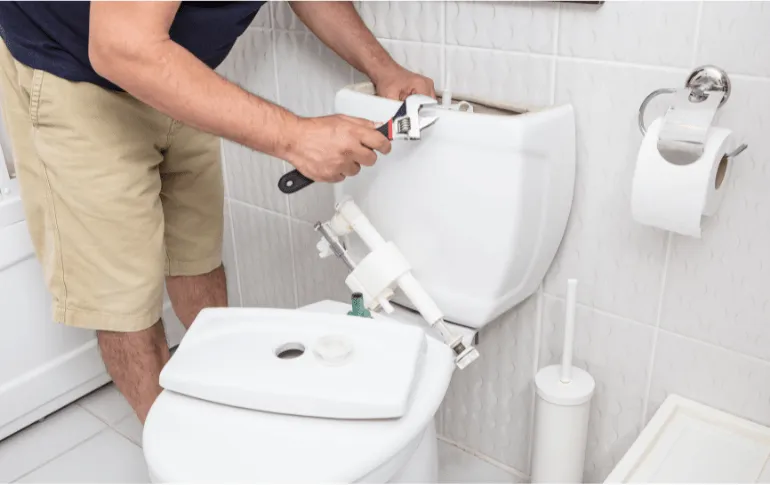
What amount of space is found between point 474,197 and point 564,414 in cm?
36

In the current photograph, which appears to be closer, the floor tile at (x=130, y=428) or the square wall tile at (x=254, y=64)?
the square wall tile at (x=254, y=64)

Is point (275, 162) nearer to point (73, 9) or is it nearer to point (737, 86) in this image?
point (73, 9)

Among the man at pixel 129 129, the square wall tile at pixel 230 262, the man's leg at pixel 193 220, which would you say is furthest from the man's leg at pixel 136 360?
the square wall tile at pixel 230 262

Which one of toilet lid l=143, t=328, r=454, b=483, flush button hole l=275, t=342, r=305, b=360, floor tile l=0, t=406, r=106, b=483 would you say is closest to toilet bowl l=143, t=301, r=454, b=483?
toilet lid l=143, t=328, r=454, b=483

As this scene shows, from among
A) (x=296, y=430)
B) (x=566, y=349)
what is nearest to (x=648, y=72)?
(x=566, y=349)

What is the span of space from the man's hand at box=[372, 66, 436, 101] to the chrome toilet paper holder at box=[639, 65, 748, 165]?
0.33 meters

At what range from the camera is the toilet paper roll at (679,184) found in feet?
2.75

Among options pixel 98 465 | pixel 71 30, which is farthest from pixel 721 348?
pixel 98 465

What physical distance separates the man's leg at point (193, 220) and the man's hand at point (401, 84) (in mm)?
365

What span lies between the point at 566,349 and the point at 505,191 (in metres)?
0.28

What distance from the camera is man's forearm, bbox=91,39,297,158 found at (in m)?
0.86

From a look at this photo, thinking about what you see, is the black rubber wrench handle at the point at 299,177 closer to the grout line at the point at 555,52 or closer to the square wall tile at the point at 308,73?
the grout line at the point at 555,52

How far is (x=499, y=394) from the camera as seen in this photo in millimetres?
1297

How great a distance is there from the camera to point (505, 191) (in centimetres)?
96
